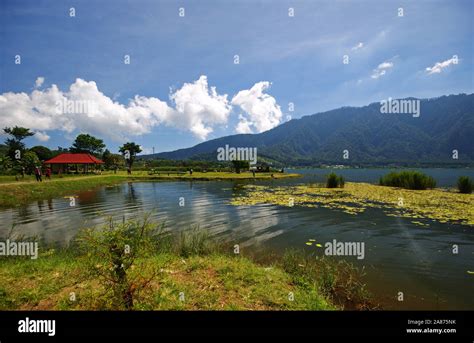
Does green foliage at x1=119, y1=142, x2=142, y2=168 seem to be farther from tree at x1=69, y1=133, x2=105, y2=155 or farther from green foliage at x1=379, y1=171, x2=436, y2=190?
green foliage at x1=379, y1=171, x2=436, y2=190

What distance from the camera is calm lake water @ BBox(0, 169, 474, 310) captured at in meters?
7.45

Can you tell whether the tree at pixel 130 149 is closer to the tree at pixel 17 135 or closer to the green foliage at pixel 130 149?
the green foliage at pixel 130 149

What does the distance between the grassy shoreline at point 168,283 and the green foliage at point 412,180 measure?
104 feet

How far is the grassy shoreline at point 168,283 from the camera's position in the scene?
537 centimetres

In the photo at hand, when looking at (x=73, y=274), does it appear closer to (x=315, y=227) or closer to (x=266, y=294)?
(x=266, y=294)

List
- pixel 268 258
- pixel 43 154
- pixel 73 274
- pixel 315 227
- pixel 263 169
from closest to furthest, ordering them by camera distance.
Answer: pixel 73 274
pixel 268 258
pixel 315 227
pixel 263 169
pixel 43 154

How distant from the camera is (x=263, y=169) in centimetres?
8744

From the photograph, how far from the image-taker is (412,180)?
107ft

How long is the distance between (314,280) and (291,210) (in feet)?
42.5

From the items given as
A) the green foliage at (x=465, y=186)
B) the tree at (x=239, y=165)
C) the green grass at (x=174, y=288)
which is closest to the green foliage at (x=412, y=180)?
the green foliage at (x=465, y=186)

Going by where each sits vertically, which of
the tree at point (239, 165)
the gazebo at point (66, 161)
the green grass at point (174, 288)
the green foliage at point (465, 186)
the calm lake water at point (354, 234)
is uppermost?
the gazebo at point (66, 161)

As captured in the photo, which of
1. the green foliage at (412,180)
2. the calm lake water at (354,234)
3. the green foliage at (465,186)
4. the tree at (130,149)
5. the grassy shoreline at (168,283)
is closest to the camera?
the grassy shoreline at (168,283)
